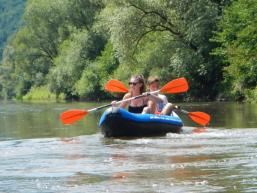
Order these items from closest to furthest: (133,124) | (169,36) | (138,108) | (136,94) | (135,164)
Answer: (135,164) → (133,124) → (136,94) → (138,108) → (169,36)

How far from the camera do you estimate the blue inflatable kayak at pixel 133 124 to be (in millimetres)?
12227

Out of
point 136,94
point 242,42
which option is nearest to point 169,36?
point 242,42

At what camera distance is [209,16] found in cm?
3036

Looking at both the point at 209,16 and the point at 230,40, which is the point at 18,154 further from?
the point at 209,16

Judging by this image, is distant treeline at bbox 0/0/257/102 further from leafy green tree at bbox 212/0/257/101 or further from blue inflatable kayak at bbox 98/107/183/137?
blue inflatable kayak at bbox 98/107/183/137

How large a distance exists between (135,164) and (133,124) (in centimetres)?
410

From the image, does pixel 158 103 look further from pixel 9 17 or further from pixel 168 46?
pixel 9 17

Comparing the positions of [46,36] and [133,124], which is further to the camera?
[46,36]

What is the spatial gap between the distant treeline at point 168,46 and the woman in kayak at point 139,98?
11.7 m

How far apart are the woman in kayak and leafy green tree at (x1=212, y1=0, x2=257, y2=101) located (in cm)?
1160

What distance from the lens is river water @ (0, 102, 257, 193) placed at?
6504 millimetres

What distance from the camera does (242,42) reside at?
25141mm

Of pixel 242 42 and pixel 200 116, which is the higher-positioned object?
pixel 242 42

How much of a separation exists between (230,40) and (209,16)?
3877 millimetres
